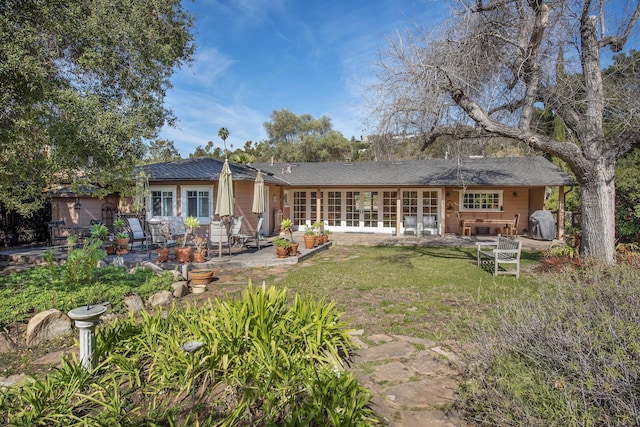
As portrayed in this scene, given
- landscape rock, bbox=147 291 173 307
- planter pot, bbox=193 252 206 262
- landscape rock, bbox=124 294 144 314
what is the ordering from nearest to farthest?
landscape rock, bbox=124 294 144 314, landscape rock, bbox=147 291 173 307, planter pot, bbox=193 252 206 262

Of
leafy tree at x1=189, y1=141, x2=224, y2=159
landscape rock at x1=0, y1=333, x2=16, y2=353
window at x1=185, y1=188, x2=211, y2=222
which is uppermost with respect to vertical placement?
leafy tree at x1=189, y1=141, x2=224, y2=159

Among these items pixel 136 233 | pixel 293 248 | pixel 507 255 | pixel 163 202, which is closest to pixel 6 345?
pixel 293 248

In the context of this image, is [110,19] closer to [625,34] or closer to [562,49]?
[562,49]

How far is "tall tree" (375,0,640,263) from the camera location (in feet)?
23.2

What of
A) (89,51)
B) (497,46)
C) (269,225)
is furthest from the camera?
(269,225)

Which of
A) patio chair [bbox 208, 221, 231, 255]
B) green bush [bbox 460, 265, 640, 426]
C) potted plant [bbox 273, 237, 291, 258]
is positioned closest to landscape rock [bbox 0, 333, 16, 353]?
green bush [bbox 460, 265, 640, 426]

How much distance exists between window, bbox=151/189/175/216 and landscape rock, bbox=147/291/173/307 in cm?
832

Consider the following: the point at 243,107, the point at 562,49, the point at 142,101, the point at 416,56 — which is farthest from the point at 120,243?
the point at 243,107

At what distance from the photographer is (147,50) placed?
26.3ft

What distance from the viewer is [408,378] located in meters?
3.19

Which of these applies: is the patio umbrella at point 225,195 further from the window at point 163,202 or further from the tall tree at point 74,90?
the window at point 163,202

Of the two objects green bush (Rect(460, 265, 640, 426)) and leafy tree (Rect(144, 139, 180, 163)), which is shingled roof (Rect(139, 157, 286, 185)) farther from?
green bush (Rect(460, 265, 640, 426))

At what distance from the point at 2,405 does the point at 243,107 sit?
24026 millimetres

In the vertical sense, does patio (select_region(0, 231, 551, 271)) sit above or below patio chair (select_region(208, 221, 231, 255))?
below
